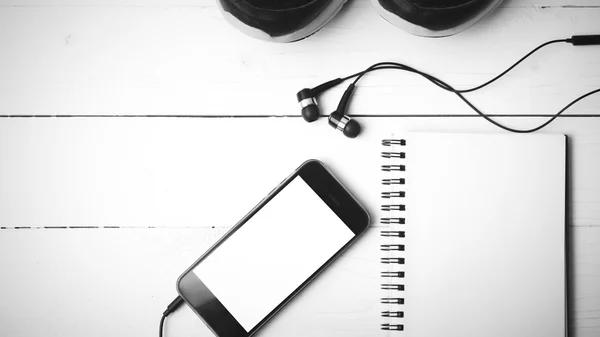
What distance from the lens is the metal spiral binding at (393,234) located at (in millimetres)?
611

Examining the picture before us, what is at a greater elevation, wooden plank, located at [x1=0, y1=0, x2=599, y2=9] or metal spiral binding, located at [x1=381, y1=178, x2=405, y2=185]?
wooden plank, located at [x1=0, y1=0, x2=599, y2=9]

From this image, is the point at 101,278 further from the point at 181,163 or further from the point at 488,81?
the point at 488,81

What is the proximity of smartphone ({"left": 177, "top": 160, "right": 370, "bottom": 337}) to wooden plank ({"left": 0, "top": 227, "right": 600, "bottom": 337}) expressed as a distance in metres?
0.03

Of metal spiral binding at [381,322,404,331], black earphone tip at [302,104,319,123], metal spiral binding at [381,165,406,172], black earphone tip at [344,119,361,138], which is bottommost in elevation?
metal spiral binding at [381,322,404,331]

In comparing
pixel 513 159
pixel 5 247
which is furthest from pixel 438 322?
pixel 5 247

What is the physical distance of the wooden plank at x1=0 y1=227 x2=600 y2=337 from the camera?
62cm

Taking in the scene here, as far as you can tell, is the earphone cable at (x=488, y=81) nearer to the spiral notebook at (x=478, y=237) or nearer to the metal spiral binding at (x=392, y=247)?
the spiral notebook at (x=478, y=237)

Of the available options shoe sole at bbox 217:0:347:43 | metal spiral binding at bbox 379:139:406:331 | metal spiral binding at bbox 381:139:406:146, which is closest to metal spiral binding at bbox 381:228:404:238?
metal spiral binding at bbox 379:139:406:331

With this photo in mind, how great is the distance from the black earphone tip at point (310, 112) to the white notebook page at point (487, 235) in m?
0.15

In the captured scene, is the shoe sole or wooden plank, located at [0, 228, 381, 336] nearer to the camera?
the shoe sole

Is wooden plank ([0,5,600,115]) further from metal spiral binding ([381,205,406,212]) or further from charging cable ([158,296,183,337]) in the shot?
charging cable ([158,296,183,337])

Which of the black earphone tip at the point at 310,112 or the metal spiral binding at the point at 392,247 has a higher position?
the black earphone tip at the point at 310,112

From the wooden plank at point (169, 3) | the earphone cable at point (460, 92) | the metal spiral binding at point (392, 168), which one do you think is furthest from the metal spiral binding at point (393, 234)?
the wooden plank at point (169, 3)

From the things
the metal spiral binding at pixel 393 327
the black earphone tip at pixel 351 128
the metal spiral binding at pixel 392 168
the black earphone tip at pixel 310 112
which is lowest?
the metal spiral binding at pixel 393 327
